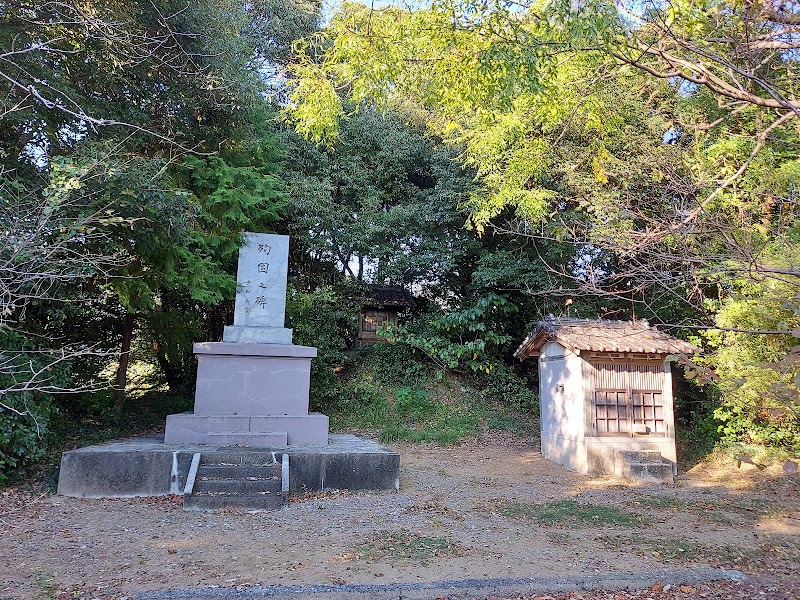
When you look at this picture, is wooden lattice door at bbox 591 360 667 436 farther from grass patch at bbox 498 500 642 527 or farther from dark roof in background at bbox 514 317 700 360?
grass patch at bbox 498 500 642 527

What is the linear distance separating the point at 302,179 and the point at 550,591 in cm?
1221

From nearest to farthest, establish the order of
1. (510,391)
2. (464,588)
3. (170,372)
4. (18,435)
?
(464,588)
(18,435)
(510,391)
(170,372)

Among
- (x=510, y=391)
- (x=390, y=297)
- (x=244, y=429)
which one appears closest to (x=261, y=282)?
(x=244, y=429)

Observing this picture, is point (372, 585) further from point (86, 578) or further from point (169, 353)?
point (169, 353)

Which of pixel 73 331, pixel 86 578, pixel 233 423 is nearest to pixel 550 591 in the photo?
pixel 86 578

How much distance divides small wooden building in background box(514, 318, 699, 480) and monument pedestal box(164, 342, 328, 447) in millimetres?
4696

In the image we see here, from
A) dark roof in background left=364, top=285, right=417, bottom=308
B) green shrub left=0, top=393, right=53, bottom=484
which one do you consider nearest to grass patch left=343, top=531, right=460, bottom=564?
green shrub left=0, top=393, right=53, bottom=484

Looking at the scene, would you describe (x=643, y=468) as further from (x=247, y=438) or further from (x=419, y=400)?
(x=247, y=438)

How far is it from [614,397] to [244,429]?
6.65 meters

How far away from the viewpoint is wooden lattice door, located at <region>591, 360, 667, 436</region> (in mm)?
9836

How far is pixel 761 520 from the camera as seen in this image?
22.1 ft

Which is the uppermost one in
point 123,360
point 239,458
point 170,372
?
point 123,360

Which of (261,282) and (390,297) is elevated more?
(390,297)

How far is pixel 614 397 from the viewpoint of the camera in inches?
390
